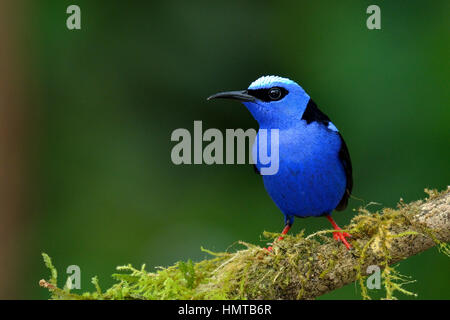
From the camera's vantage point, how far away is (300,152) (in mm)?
4180

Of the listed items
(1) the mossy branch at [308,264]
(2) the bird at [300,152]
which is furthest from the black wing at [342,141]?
(1) the mossy branch at [308,264]

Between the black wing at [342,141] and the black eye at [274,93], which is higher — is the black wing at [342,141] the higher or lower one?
the lower one

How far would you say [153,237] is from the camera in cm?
653

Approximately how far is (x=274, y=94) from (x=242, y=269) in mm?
1831

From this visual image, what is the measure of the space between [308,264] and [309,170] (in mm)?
1214

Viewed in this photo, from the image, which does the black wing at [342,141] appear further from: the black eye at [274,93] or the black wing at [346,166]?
the black eye at [274,93]

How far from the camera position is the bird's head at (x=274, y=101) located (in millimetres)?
4367

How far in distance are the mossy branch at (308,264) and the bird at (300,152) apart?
92 centimetres

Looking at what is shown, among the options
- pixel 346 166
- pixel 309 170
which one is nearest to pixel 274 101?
pixel 309 170

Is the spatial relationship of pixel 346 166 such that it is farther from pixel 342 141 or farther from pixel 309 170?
pixel 309 170

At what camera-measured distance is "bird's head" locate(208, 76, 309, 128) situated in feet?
14.3

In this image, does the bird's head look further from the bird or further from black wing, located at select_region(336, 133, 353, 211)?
black wing, located at select_region(336, 133, 353, 211)
